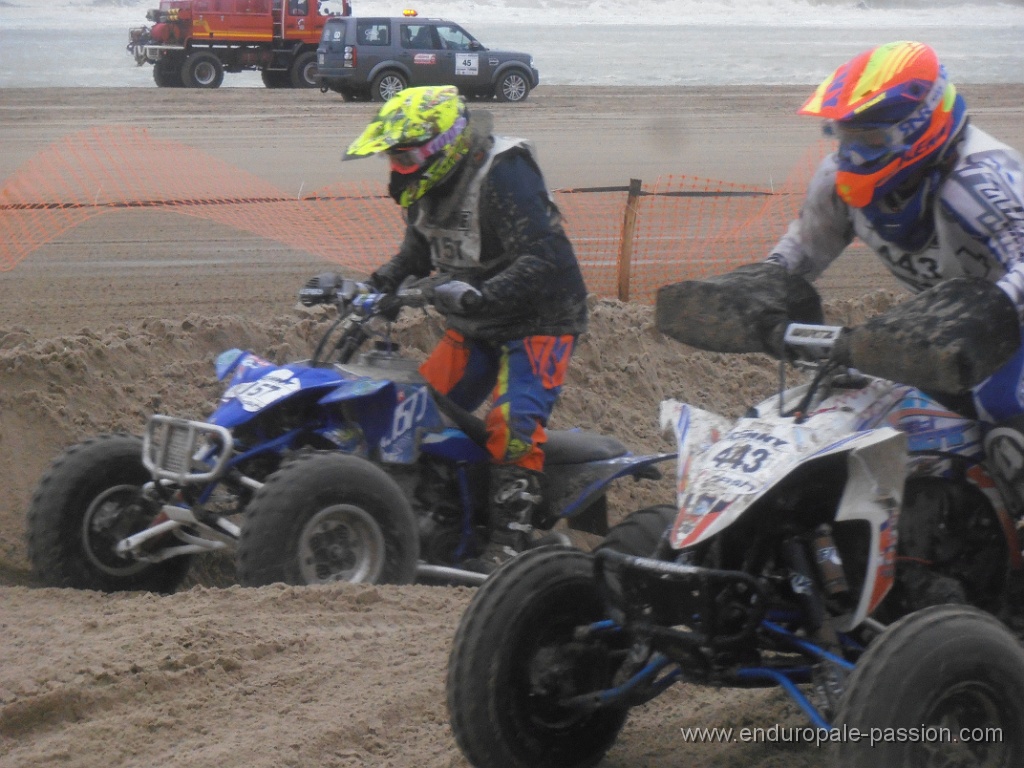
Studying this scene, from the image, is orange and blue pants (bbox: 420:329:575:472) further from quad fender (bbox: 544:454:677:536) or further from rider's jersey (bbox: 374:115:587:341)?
quad fender (bbox: 544:454:677:536)

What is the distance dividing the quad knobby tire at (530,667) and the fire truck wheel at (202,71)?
27873 millimetres

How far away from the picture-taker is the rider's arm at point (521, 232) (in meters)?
5.58

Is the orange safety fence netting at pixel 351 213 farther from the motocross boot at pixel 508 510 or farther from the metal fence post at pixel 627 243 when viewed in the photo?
the motocross boot at pixel 508 510

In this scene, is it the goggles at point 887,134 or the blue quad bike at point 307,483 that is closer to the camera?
the goggles at point 887,134

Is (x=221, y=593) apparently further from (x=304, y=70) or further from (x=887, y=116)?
(x=304, y=70)

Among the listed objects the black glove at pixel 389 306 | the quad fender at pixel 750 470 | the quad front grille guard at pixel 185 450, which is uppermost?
the quad fender at pixel 750 470

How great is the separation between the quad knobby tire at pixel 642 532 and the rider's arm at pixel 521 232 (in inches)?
66.7

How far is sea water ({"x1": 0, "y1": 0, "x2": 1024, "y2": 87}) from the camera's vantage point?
36625 millimetres

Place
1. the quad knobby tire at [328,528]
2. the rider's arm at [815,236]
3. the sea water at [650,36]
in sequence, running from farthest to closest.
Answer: the sea water at [650,36] → the quad knobby tire at [328,528] → the rider's arm at [815,236]

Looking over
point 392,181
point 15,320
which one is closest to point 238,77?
point 15,320

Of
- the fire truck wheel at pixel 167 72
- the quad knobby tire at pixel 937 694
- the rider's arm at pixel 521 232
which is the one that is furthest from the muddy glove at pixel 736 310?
the fire truck wheel at pixel 167 72

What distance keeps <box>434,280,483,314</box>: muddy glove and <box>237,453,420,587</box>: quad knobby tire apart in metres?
0.75

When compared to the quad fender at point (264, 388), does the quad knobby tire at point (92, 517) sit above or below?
below

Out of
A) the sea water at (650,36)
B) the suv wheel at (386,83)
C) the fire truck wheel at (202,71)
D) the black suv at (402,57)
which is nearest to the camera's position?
the black suv at (402,57)
